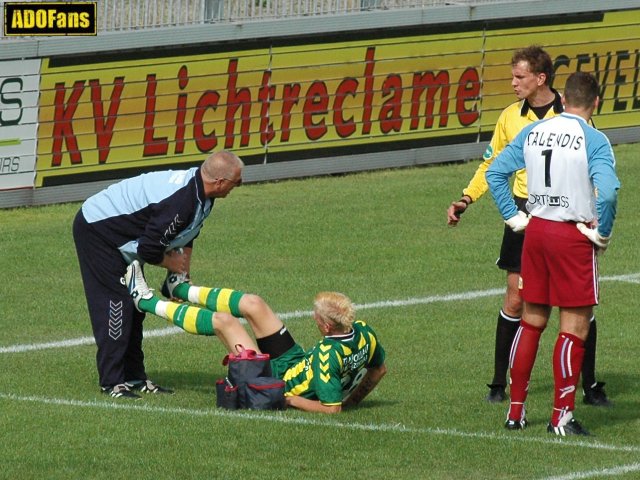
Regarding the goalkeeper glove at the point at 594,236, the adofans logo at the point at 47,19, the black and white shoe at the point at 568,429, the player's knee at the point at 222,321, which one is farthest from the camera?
the adofans logo at the point at 47,19

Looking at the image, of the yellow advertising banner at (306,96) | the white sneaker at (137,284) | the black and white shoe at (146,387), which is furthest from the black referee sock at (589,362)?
the yellow advertising banner at (306,96)

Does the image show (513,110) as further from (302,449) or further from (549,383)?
(302,449)

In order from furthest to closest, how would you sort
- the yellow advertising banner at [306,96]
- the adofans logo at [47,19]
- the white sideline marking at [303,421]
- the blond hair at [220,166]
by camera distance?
the yellow advertising banner at [306,96] → the adofans logo at [47,19] → the blond hair at [220,166] → the white sideline marking at [303,421]

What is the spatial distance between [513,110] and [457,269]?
4.90 meters

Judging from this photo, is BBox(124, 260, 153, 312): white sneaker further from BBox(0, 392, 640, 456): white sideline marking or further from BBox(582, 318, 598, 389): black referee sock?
BBox(582, 318, 598, 389): black referee sock

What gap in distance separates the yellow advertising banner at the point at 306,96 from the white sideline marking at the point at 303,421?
26.1 ft

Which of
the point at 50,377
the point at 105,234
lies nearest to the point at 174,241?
the point at 105,234

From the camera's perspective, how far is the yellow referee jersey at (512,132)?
10.3 m

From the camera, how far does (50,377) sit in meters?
11.0

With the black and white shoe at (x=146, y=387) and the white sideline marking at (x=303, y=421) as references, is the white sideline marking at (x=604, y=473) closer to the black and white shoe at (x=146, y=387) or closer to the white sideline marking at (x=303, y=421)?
the white sideline marking at (x=303, y=421)

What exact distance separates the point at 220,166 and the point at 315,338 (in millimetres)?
3077

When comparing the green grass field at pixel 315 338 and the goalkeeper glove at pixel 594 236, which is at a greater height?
the goalkeeper glove at pixel 594 236

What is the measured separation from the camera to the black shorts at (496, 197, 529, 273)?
1032 centimetres

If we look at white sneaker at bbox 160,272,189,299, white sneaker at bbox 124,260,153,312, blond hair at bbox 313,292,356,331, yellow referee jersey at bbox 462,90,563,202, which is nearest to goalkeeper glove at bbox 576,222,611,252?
yellow referee jersey at bbox 462,90,563,202
